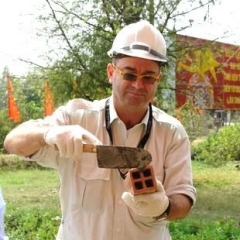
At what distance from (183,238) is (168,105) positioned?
2.92 metres

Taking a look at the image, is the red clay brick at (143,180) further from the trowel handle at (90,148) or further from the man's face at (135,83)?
the man's face at (135,83)

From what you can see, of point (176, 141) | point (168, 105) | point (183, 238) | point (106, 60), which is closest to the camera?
point (176, 141)

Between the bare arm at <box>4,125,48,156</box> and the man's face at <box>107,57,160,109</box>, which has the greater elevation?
the man's face at <box>107,57,160,109</box>

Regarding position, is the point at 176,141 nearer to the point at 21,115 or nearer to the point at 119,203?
the point at 119,203

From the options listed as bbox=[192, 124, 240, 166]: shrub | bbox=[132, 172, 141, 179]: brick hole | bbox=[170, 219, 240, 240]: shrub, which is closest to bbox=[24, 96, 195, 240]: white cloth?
bbox=[132, 172, 141, 179]: brick hole

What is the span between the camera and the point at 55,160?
1.68 m

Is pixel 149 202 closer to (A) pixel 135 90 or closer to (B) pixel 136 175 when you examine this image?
(B) pixel 136 175

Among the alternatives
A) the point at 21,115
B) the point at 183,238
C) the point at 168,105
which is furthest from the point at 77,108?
the point at 21,115

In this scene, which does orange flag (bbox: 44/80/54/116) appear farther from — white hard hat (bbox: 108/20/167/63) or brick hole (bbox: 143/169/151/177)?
brick hole (bbox: 143/169/151/177)

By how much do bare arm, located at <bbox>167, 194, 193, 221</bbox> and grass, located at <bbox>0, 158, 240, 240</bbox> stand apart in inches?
95.7

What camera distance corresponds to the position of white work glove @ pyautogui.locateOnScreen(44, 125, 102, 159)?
1395 mm

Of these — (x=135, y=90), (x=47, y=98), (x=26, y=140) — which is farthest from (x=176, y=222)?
(x=26, y=140)

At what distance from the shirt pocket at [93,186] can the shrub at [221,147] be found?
7.91 metres

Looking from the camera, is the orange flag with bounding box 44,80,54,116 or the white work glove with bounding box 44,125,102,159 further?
the orange flag with bounding box 44,80,54,116
